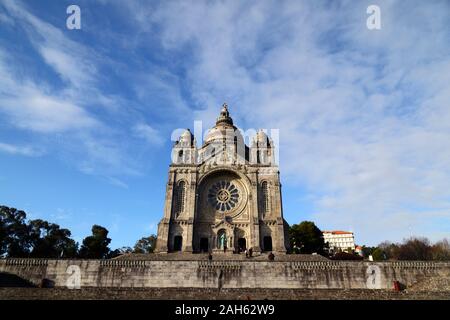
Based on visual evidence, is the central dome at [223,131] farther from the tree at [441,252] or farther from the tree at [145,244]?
the tree at [441,252]

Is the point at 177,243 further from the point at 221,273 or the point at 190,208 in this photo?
the point at 221,273

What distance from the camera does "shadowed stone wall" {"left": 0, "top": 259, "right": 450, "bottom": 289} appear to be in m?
19.5

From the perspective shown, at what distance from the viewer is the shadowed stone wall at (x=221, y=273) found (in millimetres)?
19500

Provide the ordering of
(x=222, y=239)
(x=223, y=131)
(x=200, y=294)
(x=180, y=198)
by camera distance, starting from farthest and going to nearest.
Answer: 1. (x=223, y=131)
2. (x=180, y=198)
3. (x=222, y=239)
4. (x=200, y=294)

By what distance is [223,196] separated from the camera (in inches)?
1303

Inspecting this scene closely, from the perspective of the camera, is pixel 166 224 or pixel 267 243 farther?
pixel 267 243

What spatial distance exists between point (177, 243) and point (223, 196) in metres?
6.99

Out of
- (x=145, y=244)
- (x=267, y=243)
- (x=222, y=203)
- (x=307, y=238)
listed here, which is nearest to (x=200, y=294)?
(x=267, y=243)

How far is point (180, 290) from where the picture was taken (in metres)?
13.4

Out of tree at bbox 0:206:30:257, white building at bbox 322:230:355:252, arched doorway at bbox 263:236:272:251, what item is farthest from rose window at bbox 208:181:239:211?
white building at bbox 322:230:355:252
